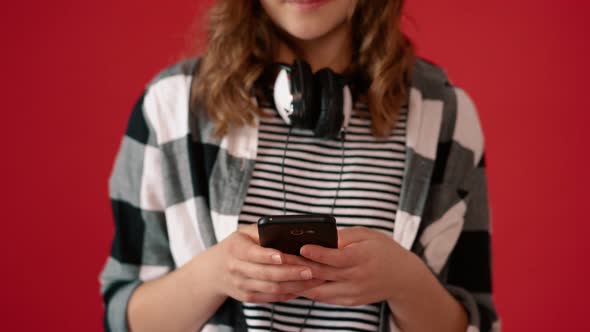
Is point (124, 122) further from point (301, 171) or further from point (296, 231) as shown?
point (296, 231)

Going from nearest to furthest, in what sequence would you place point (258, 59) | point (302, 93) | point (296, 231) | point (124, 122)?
point (296, 231), point (302, 93), point (258, 59), point (124, 122)

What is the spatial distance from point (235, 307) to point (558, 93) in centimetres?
103

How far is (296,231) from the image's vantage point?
0.85 m

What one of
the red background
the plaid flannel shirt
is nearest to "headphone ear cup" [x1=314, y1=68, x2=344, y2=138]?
the plaid flannel shirt

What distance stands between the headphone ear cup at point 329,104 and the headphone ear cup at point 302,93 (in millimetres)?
15

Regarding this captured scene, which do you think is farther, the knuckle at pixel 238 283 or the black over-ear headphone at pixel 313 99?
the black over-ear headphone at pixel 313 99

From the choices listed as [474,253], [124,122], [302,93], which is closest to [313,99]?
[302,93]

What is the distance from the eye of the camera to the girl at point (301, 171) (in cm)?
104

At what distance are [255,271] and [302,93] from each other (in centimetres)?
28

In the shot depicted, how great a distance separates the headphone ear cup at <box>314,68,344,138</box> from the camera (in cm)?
103

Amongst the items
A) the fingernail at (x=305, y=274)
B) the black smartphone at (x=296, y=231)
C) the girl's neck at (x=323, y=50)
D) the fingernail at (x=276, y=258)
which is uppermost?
the girl's neck at (x=323, y=50)

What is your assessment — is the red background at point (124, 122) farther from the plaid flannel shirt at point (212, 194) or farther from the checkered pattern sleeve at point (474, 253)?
the checkered pattern sleeve at point (474, 253)

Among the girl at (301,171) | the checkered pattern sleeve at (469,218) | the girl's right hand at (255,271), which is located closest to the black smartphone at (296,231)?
the girl's right hand at (255,271)

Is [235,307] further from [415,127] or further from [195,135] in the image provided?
[415,127]
